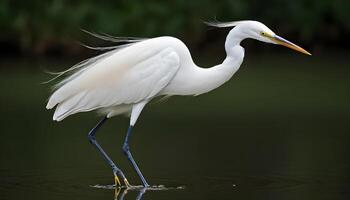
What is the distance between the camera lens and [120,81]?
8234 mm

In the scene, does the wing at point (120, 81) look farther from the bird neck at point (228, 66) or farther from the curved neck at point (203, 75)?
the bird neck at point (228, 66)

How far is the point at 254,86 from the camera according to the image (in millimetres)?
16000

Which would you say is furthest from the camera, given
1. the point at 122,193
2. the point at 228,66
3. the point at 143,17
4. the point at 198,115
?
the point at 143,17

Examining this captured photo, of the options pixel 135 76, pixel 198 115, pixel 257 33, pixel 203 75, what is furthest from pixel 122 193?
pixel 198 115

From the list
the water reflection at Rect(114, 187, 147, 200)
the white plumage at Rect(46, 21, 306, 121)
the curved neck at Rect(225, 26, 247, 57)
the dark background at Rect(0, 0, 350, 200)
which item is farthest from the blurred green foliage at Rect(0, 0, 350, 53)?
the water reflection at Rect(114, 187, 147, 200)

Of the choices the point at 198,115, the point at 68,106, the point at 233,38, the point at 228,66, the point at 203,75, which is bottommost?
the point at 68,106

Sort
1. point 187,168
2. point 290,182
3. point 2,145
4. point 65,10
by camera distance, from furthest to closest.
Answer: point 65,10 → point 2,145 → point 187,168 → point 290,182

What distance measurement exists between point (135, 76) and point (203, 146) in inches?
88.4

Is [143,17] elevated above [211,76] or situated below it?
above

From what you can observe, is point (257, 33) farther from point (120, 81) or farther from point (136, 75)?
point (120, 81)

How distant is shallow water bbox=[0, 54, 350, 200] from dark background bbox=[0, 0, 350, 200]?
0.04 ft

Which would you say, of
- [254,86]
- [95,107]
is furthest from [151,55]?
[254,86]

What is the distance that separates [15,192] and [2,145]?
116 inches

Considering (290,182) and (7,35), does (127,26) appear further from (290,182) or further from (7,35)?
(290,182)
